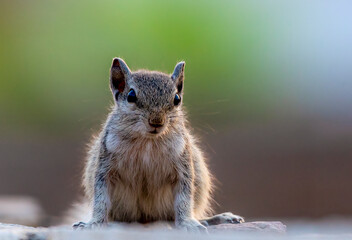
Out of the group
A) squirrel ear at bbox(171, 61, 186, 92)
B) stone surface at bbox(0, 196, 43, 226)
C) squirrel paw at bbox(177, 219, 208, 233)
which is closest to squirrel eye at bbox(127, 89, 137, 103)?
squirrel ear at bbox(171, 61, 186, 92)

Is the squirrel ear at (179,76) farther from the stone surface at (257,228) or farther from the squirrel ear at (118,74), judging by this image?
the stone surface at (257,228)

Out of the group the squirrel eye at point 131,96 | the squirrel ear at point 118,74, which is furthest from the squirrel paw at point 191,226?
the squirrel ear at point 118,74

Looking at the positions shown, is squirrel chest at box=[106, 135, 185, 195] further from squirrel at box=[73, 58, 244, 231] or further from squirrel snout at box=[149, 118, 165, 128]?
squirrel snout at box=[149, 118, 165, 128]

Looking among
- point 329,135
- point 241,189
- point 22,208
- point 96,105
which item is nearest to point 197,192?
point 22,208

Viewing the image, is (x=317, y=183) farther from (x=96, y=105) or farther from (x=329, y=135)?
(x=96, y=105)

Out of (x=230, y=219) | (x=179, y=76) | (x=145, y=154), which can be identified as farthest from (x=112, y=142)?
(x=230, y=219)

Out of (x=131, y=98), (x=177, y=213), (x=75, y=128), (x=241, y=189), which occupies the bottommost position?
(x=177, y=213)
